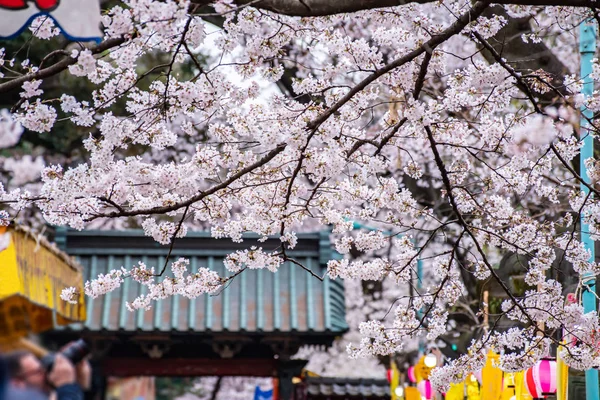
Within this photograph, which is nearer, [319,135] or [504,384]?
[319,135]

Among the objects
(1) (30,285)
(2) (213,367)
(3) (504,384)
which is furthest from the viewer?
(2) (213,367)

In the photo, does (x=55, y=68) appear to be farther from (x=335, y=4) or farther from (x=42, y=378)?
(x=42, y=378)

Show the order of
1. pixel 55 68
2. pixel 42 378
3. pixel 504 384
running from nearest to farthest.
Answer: pixel 42 378 → pixel 55 68 → pixel 504 384

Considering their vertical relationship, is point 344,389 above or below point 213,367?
below

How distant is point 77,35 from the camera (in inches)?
144

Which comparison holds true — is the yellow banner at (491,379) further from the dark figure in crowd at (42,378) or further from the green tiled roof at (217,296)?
the dark figure in crowd at (42,378)

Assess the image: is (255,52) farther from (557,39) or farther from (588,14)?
(557,39)

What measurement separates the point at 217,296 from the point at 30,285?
836 cm

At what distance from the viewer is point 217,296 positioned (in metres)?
Result: 10.8

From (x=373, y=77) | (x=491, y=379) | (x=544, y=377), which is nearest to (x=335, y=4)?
(x=373, y=77)

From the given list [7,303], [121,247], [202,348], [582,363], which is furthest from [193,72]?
[7,303]

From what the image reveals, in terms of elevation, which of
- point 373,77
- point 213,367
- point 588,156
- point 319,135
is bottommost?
point 213,367

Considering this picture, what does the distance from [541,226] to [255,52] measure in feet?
8.40

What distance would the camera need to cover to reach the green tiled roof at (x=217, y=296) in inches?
417
